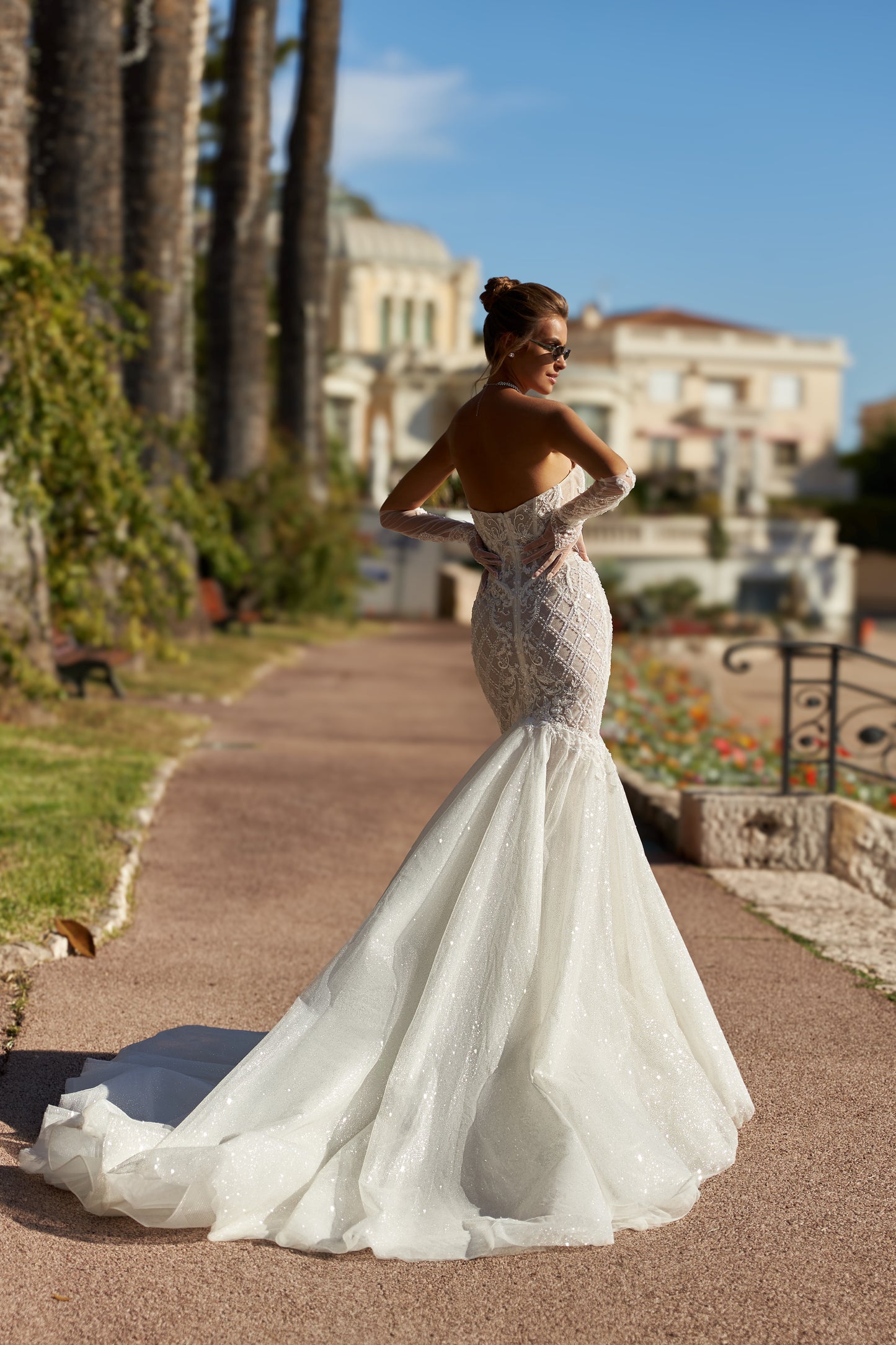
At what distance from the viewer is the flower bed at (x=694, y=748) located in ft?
30.5

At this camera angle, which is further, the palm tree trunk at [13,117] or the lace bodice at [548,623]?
the palm tree trunk at [13,117]

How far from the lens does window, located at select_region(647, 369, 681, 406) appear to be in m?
58.8

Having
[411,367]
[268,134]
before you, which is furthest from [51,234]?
[411,367]

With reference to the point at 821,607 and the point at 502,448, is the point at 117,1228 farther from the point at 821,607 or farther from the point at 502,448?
the point at 821,607

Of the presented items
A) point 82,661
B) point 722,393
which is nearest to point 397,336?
point 722,393

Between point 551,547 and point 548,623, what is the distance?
0.64 ft

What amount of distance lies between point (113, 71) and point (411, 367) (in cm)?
3866

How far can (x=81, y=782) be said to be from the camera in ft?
25.5

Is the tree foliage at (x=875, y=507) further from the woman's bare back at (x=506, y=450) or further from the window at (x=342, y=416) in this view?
the woman's bare back at (x=506, y=450)

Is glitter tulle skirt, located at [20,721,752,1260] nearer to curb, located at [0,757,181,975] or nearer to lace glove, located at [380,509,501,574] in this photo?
lace glove, located at [380,509,501,574]

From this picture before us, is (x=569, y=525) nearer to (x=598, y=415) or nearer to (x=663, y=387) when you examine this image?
(x=598, y=415)

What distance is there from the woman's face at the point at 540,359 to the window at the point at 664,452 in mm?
54114

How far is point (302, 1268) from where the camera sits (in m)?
2.98

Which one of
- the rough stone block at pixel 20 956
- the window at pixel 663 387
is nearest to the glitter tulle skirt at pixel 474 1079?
the rough stone block at pixel 20 956
